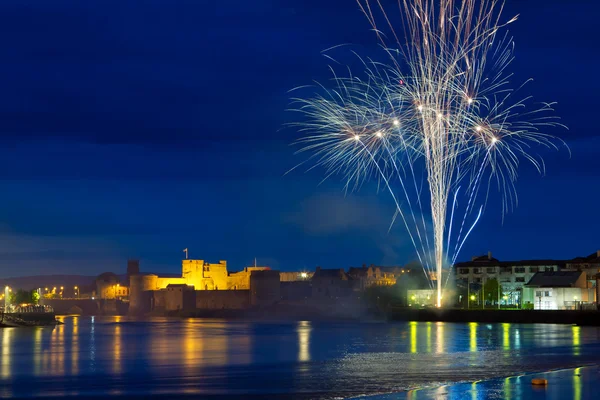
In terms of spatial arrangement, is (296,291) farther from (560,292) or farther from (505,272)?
(560,292)

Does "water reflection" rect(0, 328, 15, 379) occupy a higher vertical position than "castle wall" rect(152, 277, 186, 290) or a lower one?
lower

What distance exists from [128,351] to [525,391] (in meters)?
24.1

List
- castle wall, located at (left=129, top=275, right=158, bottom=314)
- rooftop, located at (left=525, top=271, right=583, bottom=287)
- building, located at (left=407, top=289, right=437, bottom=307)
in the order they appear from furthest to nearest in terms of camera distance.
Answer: castle wall, located at (left=129, top=275, right=158, bottom=314) → building, located at (left=407, top=289, right=437, bottom=307) → rooftop, located at (left=525, top=271, right=583, bottom=287)

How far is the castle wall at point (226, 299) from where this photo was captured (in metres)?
105

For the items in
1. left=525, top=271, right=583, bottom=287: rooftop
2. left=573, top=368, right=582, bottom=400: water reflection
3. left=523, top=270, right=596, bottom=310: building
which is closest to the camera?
left=573, top=368, right=582, bottom=400: water reflection

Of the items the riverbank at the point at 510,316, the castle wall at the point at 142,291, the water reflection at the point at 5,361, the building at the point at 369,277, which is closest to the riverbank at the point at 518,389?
the water reflection at the point at 5,361

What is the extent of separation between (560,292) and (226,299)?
44301mm

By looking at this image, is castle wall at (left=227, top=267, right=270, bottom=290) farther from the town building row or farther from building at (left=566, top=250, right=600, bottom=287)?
building at (left=566, top=250, right=600, bottom=287)

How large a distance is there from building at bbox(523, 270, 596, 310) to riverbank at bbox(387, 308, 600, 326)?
6149 mm

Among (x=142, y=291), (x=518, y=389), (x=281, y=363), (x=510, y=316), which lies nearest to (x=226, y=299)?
(x=142, y=291)

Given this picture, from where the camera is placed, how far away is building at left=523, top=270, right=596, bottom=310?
72.2 m

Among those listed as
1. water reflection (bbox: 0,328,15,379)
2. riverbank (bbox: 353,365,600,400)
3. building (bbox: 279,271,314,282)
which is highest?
building (bbox: 279,271,314,282)

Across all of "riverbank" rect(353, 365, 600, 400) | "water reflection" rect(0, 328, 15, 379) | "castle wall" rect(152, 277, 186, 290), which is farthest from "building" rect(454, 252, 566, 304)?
"riverbank" rect(353, 365, 600, 400)

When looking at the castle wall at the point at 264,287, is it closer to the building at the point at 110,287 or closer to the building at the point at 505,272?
the building at the point at 505,272
